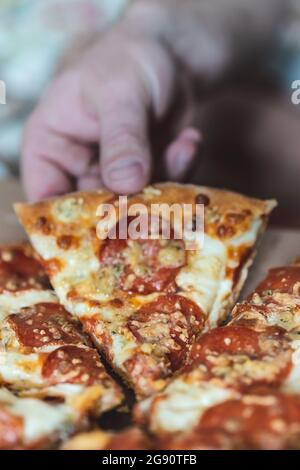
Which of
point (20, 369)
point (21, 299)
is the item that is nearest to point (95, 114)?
point (21, 299)

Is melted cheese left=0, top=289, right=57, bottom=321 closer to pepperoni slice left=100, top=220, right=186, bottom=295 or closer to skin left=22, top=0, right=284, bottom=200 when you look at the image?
pepperoni slice left=100, top=220, right=186, bottom=295

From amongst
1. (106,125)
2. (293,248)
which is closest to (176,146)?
(106,125)

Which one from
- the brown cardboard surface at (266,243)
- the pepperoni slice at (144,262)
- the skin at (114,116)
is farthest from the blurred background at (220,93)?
the pepperoni slice at (144,262)

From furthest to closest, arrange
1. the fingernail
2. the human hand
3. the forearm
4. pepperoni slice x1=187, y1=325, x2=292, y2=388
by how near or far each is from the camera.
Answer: the forearm, the human hand, the fingernail, pepperoni slice x1=187, y1=325, x2=292, y2=388

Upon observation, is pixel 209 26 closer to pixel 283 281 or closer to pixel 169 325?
pixel 283 281

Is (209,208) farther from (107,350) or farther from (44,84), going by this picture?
(44,84)

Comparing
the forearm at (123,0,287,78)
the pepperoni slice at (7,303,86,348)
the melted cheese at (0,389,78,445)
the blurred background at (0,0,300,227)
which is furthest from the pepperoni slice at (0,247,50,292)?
the blurred background at (0,0,300,227)
